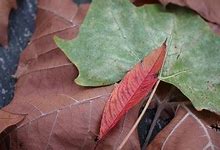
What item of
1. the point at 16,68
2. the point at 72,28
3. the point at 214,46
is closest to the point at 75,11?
the point at 72,28

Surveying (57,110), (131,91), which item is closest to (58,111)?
(57,110)

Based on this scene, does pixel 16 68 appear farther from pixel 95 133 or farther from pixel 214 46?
pixel 214 46

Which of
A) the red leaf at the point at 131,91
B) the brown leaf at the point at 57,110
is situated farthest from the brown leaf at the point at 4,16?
the red leaf at the point at 131,91

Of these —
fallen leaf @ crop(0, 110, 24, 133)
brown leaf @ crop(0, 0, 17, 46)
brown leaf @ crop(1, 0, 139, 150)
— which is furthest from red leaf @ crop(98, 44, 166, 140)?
brown leaf @ crop(0, 0, 17, 46)

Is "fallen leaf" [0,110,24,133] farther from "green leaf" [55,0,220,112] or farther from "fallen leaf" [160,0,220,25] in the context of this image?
"fallen leaf" [160,0,220,25]

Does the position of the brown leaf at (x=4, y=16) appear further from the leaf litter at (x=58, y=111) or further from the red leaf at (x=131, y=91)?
the red leaf at (x=131, y=91)

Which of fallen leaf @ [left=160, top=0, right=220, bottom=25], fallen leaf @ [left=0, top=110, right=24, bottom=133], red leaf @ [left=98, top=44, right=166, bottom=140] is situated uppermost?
fallen leaf @ [left=160, top=0, right=220, bottom=25]

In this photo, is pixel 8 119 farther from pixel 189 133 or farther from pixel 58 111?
pixel 189 133
